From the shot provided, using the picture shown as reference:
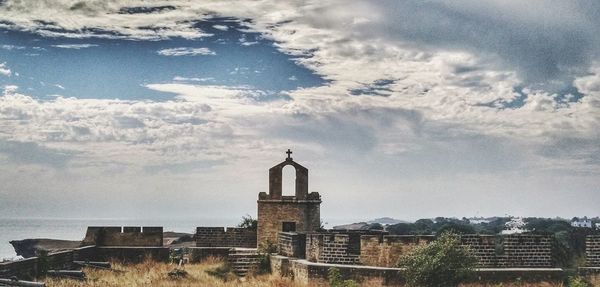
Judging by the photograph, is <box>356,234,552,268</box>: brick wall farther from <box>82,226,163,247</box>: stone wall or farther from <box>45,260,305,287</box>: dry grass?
<box>82,226,163,247</box>: stone wall

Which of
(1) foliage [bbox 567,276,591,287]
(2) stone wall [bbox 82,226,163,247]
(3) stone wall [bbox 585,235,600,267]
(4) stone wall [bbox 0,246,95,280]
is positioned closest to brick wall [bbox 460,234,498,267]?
(1) foliage [bbox 567,276,591,287]

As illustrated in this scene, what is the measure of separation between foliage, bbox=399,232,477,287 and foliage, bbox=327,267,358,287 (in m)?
1.86

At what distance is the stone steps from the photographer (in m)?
24.5

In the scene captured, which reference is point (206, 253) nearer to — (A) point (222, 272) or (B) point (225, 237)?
(B) point (225, 237)

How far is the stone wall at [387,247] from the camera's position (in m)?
20.9

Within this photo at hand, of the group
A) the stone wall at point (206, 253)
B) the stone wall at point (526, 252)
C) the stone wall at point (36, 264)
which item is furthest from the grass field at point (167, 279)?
the stone wall at point (206, 253)

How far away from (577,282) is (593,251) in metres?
3.49

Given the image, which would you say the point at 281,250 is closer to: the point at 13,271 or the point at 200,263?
the point at 200,263

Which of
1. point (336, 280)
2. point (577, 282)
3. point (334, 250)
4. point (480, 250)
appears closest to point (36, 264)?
point (336, 280)

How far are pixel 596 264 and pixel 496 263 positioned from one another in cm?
323

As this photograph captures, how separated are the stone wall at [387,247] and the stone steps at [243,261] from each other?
16.5 feet

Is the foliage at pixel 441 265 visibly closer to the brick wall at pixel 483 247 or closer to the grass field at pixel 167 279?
the grass field at pixel 167 279

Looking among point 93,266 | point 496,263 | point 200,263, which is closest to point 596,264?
point 496,263

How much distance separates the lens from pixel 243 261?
82.3 ft
